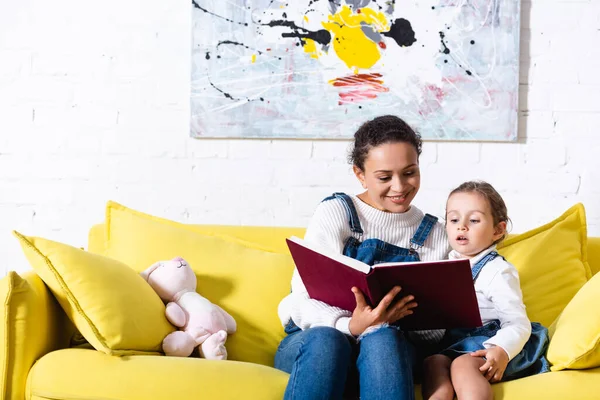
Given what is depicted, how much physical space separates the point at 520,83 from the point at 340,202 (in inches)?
44.7

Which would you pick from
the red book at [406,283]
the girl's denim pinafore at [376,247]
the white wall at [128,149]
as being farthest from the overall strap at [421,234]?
the white wall at [128,149]

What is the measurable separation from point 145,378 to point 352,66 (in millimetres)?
1529

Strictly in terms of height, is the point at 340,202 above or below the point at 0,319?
above

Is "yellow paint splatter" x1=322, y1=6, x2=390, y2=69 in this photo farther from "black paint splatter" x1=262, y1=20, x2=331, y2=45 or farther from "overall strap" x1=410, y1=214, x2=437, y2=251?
"overall strap" x1=410, y1=214, x2=437, y2=251

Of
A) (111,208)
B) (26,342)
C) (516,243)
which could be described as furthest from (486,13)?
(26,342)

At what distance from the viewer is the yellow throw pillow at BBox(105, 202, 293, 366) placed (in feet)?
7.42

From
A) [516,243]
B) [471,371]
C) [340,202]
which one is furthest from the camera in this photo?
[516,243]

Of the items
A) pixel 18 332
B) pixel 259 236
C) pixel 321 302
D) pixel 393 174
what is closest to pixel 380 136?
pixel 393 174

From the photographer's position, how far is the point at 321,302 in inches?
78.7

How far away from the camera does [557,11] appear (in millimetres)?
2887

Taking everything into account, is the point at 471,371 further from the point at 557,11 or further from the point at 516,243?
the point at 557,11

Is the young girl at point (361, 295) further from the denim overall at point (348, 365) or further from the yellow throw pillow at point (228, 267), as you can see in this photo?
the yellow throw pillow at point (228, 267)

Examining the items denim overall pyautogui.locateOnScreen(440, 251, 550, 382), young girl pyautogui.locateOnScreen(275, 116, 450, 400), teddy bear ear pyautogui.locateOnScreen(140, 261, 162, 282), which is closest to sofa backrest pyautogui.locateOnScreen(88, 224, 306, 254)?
teddy bear ear pyautogui.locateOnScreen(140, 261, 162, 282)

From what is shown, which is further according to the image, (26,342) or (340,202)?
(340,202)
